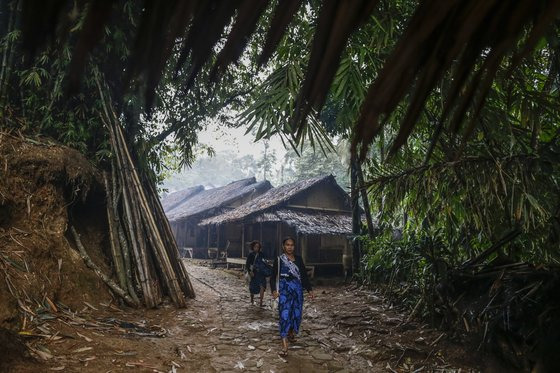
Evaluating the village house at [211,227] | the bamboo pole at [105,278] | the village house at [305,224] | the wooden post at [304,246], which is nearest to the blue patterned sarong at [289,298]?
the bamboo pole at [105,278]

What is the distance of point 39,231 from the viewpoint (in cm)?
515

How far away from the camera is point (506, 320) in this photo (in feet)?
9.55

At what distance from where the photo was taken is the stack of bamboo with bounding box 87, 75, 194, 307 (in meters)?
6.36

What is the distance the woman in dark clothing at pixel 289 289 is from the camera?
4.97m

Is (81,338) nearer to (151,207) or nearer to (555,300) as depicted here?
(151,207)

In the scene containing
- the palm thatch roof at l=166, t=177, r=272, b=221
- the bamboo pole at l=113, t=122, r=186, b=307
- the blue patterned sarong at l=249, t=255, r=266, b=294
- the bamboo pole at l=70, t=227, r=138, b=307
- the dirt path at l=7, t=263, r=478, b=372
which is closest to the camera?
the dirt path at l=7, t=263, r=478, b=372

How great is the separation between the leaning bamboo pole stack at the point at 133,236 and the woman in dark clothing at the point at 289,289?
103 inches

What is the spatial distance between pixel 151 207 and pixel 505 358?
6992 millimetres

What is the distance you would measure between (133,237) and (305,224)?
7929 mm

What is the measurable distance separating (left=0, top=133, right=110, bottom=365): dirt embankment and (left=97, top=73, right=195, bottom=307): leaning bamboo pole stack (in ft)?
1.60

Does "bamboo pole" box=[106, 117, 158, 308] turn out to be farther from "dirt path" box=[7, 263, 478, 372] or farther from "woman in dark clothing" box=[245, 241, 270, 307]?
"woman in dark clothing" box=[245, 241, 270, 307]

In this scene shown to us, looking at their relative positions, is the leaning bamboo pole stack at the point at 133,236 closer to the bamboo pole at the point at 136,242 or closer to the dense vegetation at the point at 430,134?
the bamboo pole at the point at 136,242

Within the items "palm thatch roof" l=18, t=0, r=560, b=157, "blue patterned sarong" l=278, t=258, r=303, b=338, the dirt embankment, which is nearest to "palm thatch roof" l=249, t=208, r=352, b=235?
"blue patterned sarong" l=278, t=258, r=303, b=338

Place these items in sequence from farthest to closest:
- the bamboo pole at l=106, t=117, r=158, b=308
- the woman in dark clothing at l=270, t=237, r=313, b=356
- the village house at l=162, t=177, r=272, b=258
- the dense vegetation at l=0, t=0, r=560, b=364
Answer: the village house at l=162, t=177, r=272, b=258 → the bamboo pole at l=106, t=117, r=158, b=308 → the woman in dark clothing at l=270, t=237, r=313, b=356 → the dense vegetation at l=0, t=0, r=560, b=364
